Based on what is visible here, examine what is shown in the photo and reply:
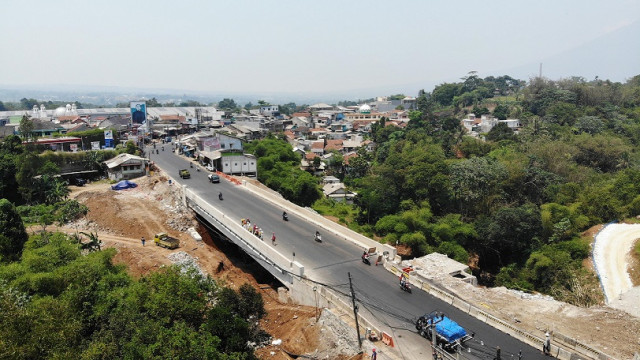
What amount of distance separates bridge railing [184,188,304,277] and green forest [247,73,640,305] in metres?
14.1

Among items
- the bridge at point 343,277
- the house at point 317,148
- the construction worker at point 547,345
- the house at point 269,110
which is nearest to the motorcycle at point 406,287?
the bridge at point 343,277

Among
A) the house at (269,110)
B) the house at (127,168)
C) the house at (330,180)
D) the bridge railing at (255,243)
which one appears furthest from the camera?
the house at (269,110)

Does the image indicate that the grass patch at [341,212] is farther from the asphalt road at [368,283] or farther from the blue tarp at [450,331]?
the blue tarp at [450,331]

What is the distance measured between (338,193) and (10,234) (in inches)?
1597

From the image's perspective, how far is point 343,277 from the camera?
83.0ft

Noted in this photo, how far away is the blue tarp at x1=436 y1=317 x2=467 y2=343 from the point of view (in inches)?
709

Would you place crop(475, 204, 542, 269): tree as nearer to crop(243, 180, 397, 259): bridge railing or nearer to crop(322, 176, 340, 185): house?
crop(243, 180, 397, 259): bridge railing

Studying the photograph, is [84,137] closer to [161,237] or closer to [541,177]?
[161,237]

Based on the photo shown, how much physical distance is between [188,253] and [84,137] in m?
44.7

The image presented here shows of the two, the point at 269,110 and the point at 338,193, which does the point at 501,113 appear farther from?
the point at 269,110

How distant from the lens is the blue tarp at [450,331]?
709 inches

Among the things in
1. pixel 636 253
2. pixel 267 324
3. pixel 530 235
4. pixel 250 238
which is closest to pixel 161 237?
pixel 250 238

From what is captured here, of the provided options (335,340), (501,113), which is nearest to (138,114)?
(335,340)

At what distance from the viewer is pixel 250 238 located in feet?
99.2
